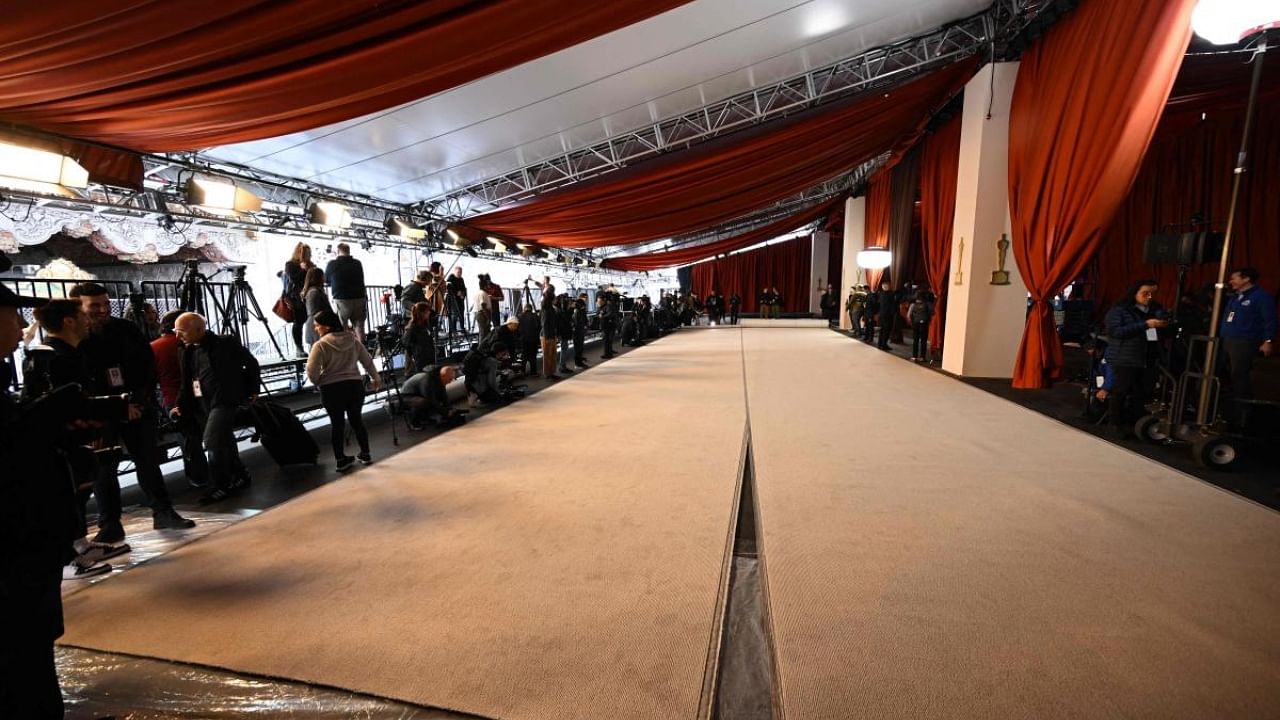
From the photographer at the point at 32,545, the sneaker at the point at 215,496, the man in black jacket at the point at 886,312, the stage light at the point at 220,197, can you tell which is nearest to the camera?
the photographer at the point at 32,545

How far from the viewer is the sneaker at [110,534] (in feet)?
7.85

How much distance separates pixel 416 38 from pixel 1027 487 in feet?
13.8

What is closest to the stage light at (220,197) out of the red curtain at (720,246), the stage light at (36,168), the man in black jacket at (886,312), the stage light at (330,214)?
the stage light at (330,214)

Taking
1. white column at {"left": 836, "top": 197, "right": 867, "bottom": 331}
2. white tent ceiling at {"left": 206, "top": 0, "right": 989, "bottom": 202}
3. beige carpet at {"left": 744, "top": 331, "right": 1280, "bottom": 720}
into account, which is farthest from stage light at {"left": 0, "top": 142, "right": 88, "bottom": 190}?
white column at {"left": 836, "top": 197, "right": 867, "bottom": 331}

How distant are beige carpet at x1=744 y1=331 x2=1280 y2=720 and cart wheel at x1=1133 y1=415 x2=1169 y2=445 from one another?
0.45m

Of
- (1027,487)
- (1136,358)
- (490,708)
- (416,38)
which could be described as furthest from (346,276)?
(1136,358)

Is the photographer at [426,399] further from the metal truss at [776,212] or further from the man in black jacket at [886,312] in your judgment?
the metal truss at [776,212]

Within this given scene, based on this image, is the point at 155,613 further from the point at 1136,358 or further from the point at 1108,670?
the point at 1136,358

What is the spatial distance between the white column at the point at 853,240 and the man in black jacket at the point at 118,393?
14198 millimetres

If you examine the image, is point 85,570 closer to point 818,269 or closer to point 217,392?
point 217,392

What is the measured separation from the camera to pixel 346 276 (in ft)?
16.8

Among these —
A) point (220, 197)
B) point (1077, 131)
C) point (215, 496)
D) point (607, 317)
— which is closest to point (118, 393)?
point (215, 496)

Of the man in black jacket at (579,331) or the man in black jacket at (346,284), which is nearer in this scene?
the man in black jacket at (346,284)

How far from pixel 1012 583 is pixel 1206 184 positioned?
10976 millimetres
